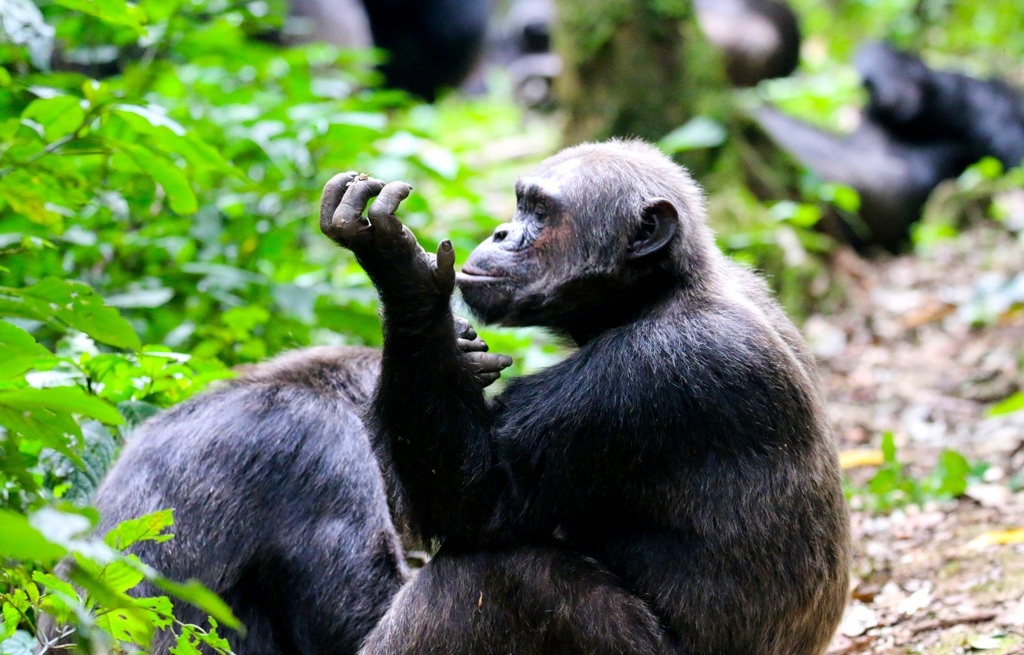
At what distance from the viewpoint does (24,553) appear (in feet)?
5.21

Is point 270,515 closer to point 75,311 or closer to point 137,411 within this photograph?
point 137,411

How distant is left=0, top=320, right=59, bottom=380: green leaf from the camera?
2.43m

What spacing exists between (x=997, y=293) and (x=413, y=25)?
39.9 feet

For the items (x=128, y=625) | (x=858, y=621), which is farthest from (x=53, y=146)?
(x=858, y=621)

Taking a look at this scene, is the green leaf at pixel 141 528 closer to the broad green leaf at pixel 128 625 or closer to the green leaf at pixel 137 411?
the broad green leaf at pixel 128 625

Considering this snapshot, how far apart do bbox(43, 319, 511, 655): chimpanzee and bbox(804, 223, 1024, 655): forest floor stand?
86.2 inches

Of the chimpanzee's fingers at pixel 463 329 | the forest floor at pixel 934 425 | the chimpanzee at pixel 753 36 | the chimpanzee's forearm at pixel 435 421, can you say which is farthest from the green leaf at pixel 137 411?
the chimpanzee at pixel 753 36

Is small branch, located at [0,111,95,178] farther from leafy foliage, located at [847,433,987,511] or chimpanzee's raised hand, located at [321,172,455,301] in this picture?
leafy foliage, located at [847,433,987,511]

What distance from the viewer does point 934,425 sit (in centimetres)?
720

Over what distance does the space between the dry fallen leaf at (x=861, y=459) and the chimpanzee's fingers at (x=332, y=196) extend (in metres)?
4.03

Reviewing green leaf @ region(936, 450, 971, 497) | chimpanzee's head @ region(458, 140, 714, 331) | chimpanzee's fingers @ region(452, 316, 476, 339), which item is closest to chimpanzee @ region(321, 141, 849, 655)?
chimpanzee's fingers @ region(452, 316, 476, 339)

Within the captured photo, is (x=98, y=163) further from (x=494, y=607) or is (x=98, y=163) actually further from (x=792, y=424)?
(x=792, y=424)

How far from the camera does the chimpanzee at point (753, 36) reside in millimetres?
13930

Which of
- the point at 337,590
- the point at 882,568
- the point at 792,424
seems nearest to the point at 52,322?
the point at 337,590
